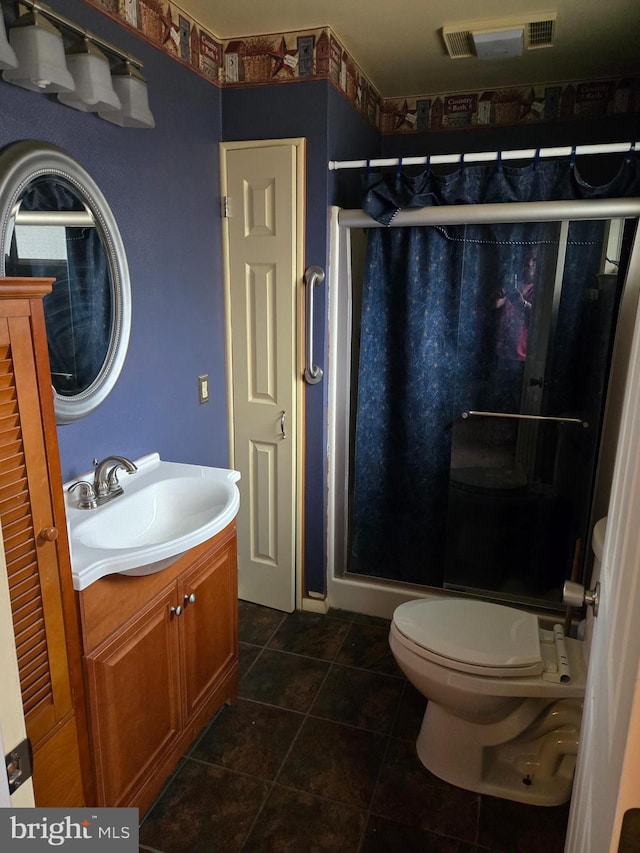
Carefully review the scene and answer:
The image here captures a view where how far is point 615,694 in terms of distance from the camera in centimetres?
70

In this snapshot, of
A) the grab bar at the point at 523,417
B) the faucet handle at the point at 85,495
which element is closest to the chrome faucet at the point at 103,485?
the faucet handle at the point at 85,495

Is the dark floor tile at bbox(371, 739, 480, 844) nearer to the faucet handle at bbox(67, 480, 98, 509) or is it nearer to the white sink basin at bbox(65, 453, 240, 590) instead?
the white sink basin at bbox(65, 453, 240, 590)

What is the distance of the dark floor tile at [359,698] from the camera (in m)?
2.06

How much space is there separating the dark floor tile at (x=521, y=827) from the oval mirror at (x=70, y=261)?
5.41 feet

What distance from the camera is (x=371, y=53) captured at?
240 centimetres

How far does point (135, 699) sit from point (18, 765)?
0.89 metres

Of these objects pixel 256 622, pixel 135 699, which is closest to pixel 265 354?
pixel 256 622

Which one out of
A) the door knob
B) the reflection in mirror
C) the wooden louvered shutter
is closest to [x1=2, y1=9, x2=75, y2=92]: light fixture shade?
the reflection in mirror

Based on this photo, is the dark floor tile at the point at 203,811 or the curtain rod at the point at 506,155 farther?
the curtain rod at the point at 506,155

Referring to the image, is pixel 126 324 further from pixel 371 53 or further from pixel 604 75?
Result: pixel 604 75

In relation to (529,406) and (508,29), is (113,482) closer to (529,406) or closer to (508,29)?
(529,406)

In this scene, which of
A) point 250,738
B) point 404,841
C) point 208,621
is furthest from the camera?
point 250,738

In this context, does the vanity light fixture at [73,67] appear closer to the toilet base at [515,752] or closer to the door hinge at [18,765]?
the door hinge at [18,765]

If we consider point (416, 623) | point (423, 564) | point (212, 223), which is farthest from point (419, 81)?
point (416, 623)
